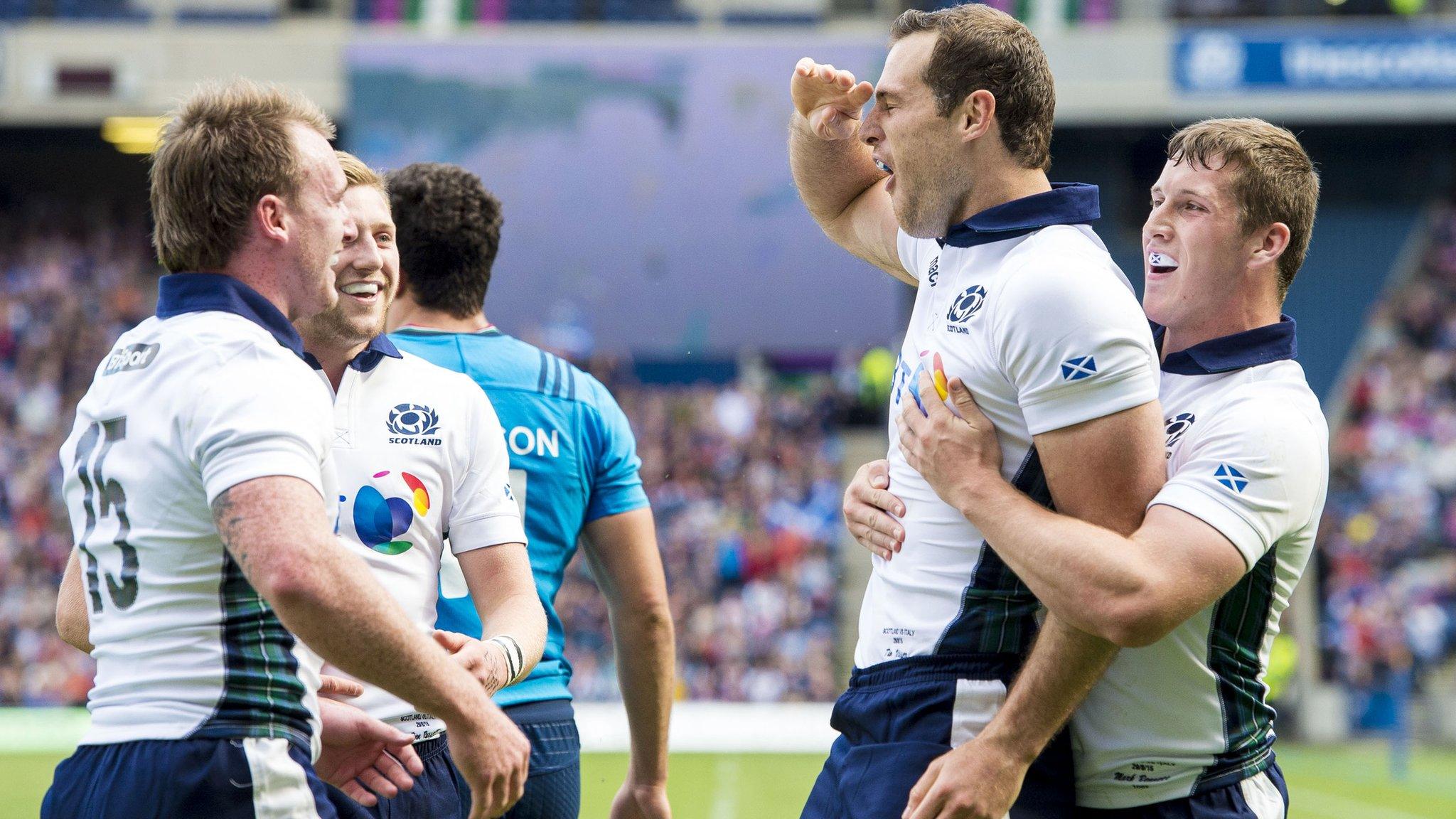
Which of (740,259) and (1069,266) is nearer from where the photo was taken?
(1069,266)

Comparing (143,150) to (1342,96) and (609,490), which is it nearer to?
(1342,96)

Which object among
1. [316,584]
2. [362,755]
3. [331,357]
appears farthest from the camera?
[331,357]

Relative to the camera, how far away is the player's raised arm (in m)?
3.27

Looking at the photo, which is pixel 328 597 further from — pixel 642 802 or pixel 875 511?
pixel 642 802

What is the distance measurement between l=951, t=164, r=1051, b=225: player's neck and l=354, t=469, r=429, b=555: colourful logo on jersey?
1.25m

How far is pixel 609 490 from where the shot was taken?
3.92 meters

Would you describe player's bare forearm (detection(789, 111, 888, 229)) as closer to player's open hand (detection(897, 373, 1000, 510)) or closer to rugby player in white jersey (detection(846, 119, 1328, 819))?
rugby player in white jersey (detection(846, 119, 1328, 819))

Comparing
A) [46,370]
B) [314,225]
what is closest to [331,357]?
[314,225]

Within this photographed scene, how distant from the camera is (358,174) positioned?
124 inches

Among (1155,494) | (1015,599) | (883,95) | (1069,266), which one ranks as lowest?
(1015,599)

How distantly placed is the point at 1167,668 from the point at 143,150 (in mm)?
25198

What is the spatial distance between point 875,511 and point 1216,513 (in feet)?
2.19

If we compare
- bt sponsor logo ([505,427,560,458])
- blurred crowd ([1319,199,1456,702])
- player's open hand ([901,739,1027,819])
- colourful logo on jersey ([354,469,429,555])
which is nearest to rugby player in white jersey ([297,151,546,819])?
colourful logo on jersey ([354,469,429,555])

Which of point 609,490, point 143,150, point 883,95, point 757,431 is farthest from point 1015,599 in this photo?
point 143,150
